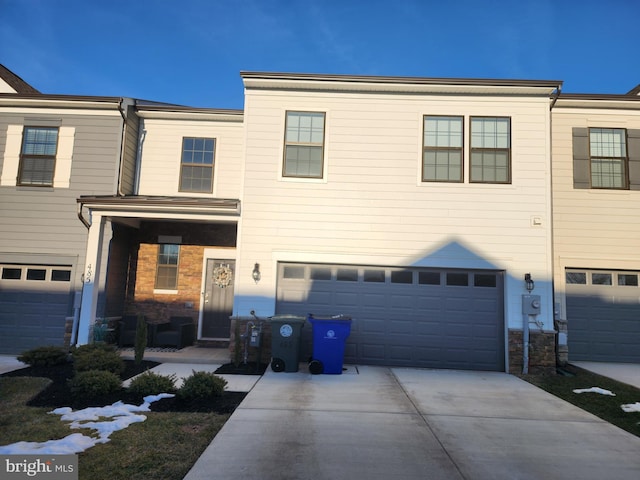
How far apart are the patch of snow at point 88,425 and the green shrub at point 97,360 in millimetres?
1726

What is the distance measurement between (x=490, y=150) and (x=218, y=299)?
24.5 feet

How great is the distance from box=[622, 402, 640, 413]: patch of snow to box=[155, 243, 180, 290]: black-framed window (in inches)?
375

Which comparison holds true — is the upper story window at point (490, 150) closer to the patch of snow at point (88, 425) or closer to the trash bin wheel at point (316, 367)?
the trash bin wheel at point (316, 367)

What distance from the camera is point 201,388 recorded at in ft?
19.6

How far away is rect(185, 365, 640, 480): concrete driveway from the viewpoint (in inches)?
155

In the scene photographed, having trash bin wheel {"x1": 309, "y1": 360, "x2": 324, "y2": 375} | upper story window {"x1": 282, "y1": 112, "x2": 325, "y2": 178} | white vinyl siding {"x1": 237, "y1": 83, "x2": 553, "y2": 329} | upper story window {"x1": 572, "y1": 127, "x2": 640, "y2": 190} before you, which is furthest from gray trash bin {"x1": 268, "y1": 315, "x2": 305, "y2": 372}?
upper story window {"x1": 572, "y1": 127, "x2": 640, "y2": 190}

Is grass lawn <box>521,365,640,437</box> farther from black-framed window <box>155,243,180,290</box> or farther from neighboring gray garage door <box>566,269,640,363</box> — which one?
black-framed window <box>155,243,180,290</box>

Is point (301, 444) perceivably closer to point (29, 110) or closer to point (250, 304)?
point (250, 304)

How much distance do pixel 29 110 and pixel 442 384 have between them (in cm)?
1147

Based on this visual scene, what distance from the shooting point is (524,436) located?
4992mm

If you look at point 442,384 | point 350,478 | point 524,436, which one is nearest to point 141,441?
point 350,478

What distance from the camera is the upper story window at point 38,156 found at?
10.4 metres

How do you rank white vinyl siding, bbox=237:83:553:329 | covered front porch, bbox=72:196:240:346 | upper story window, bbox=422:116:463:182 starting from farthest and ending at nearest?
covered front porch, bbox=72:196:240:346 → upper story window, bbox=422:116:463:182 → white vinyl siding, bbox=237:83:553:329

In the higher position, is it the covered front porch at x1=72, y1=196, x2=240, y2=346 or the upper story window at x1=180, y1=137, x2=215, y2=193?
the upper story window at x1=180, y1=137, x2=215, y2=193
